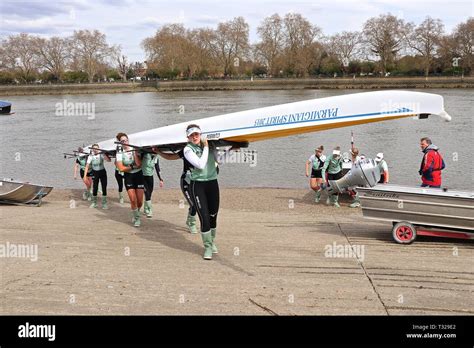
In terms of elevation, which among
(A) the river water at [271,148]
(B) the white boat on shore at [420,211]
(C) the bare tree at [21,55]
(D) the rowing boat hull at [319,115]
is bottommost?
(A) the river water at [271,148]

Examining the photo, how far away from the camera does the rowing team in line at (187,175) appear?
6652 mm

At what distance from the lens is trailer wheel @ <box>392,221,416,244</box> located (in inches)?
301

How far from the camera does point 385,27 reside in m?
114

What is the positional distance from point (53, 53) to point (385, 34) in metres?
83.5

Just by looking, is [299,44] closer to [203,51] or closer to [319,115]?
[203,51]

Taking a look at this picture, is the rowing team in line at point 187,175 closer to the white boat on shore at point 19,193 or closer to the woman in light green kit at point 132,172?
the woman in light green kit at point 132,172

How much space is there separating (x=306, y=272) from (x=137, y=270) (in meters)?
2.22

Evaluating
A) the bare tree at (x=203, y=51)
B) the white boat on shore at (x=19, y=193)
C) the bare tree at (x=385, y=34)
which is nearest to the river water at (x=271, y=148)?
the white boat on shore at (x=19, y=193)

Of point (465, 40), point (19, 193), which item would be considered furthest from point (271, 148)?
point (465, 40)

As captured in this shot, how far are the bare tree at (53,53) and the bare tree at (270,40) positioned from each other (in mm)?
50763

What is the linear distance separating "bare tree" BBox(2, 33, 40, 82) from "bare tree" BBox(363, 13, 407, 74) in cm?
8308

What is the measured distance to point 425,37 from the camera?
353ft

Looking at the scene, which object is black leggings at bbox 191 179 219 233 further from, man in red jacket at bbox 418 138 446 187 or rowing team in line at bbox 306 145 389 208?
rowing team in line at bbox 306 145 389 208

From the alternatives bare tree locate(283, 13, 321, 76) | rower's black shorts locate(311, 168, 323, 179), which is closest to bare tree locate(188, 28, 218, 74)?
bare tree locate(283, 13, 321, 76)
